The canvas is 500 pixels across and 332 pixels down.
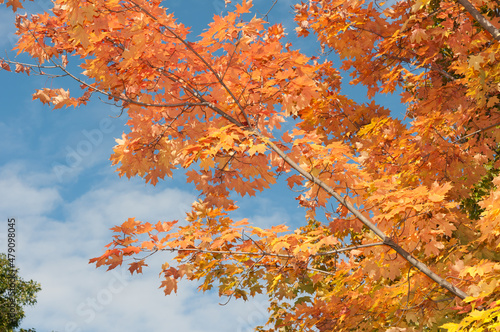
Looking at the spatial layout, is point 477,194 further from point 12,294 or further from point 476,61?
point 12,294

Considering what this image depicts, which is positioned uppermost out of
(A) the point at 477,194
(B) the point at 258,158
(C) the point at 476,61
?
(A) the point at 477,194

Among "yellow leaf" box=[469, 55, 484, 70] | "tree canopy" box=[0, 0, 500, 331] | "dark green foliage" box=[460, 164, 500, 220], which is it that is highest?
"dark green foliage" box=[460, 164, 500, 220]

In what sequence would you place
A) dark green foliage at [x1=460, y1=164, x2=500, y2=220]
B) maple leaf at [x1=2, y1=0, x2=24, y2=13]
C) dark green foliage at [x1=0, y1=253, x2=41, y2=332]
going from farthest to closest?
dark green foliage at [x1=0, y1=253, x2=41, y2=332]
dark green foliage at [x1=460, y1=164, x2=500, y2=220]
maple leaf at [x1=2, y1=0, x2=24, y2=13]

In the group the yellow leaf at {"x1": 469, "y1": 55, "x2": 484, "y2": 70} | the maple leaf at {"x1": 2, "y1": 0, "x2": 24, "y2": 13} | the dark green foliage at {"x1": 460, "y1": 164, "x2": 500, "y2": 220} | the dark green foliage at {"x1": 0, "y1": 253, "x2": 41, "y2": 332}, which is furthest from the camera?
the dark green foliage at {"x1": 0, "y1": 253, "x2": 41, "y2": 332}

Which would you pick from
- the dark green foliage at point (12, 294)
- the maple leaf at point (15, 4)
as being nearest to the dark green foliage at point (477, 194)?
the maple leaf at point (15, 4)

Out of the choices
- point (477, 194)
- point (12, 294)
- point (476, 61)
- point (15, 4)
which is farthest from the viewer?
point (12, 294)

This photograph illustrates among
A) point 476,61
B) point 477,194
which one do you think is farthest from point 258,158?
point 477,194

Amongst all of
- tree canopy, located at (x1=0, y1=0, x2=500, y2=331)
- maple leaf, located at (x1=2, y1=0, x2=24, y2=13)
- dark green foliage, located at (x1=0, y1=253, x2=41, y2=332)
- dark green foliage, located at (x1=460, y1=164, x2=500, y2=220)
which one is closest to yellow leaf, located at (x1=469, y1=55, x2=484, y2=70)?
tree canopy, located at (x1=0, y1=0, x2=500, y2=331)

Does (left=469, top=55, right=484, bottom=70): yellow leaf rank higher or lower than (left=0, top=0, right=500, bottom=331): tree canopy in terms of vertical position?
higher

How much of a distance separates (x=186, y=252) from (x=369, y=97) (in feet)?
19.0

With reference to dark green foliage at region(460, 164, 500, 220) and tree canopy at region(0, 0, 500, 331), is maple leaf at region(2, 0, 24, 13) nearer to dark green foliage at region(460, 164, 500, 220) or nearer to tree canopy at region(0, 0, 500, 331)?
tree canopy at region(0, 0, 500, 331)

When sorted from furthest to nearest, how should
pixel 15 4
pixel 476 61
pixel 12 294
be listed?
pixel 12 294 < pixel 476 61 < pixel 15 4

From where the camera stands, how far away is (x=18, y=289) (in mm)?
27672

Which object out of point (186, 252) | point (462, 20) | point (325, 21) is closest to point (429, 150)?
point (462, 20)
